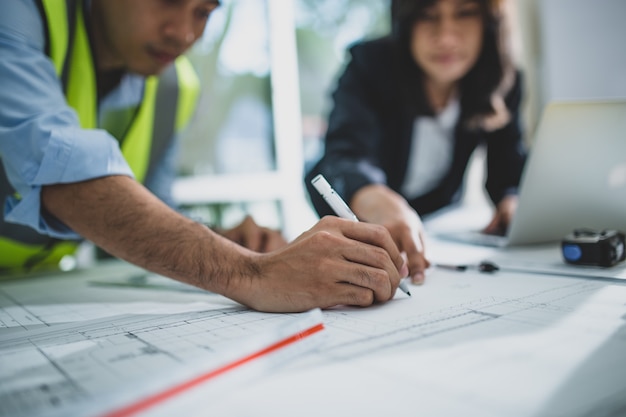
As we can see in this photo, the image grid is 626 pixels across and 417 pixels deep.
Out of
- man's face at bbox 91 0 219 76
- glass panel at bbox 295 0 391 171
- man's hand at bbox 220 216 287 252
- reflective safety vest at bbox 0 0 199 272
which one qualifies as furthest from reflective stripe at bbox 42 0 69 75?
glass panel at bbox 295 0 391 171

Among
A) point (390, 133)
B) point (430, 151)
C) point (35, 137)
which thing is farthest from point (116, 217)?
point (430, 151)

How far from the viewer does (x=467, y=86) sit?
1540mm

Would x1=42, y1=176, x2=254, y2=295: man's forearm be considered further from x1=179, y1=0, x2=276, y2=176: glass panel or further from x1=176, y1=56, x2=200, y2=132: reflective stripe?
x1=179, y1=0, x2=276, y2=176: glass panel

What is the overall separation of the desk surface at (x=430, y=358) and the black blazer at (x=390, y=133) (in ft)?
2.07

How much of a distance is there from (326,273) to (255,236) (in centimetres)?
42

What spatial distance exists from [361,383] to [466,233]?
1.01 metres

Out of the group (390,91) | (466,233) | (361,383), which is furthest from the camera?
(390,91)

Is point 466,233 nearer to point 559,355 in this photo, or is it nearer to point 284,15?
point 559,355

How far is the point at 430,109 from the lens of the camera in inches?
58.6

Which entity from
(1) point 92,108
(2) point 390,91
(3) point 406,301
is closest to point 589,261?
(3) point 406,301

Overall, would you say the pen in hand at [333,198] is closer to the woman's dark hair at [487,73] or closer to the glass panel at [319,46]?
the woman's dark hair at [487,73]

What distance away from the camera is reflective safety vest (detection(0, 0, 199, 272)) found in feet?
2.96

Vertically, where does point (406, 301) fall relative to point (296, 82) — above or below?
below

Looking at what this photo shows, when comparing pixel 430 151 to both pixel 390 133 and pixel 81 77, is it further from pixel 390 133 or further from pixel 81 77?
pixel 81 77
